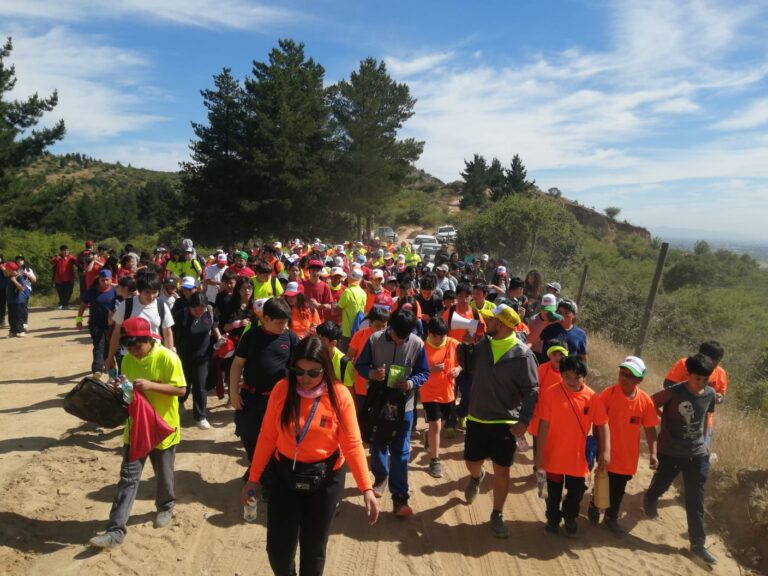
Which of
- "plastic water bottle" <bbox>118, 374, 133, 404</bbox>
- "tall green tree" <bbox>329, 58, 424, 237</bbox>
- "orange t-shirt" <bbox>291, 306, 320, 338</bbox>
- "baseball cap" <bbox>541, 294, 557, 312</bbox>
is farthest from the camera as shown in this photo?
"tall green tree" <bbox>329, 58, 424, 237</bbox>

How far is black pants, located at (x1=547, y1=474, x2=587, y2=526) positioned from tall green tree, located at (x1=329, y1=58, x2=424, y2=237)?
29.7 meters

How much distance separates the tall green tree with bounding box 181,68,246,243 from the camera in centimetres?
2866

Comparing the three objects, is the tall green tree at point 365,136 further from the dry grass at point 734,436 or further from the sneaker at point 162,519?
the sneaker at point 162,519

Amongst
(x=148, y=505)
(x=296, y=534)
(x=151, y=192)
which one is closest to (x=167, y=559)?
(x=148, y=505)

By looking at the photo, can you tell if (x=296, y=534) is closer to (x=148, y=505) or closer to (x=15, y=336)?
(x=148, y=505)

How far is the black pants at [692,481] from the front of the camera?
4.49 meters

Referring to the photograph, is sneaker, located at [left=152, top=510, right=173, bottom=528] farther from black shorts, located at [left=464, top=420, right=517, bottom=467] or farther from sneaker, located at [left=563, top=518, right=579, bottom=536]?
sneaker, located at [left=563, top=518, right=579, bottom=536]

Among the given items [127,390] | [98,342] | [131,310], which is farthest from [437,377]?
[98,342]

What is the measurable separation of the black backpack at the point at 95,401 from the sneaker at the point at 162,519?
1.20 metres

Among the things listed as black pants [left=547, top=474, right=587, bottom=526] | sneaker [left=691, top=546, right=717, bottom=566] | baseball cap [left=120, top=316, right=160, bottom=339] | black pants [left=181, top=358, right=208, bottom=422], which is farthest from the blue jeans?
black pants [left=181, top=358, right=208, bottom=422]

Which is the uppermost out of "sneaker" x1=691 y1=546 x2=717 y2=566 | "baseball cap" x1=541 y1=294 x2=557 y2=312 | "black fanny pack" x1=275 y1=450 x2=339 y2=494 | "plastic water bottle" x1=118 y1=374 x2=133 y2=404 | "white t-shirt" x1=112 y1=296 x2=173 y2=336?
"baseball cap" x1=541 y1=294 x2=557 y2=312

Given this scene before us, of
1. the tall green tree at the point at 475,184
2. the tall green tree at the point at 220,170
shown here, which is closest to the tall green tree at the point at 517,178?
the tall green tree at the point at 475,184

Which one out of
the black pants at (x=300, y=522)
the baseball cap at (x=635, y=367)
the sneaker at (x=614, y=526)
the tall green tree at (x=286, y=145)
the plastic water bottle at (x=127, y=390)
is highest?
the tall green tree at (x=286, y=145)

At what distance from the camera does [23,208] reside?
23.1m
